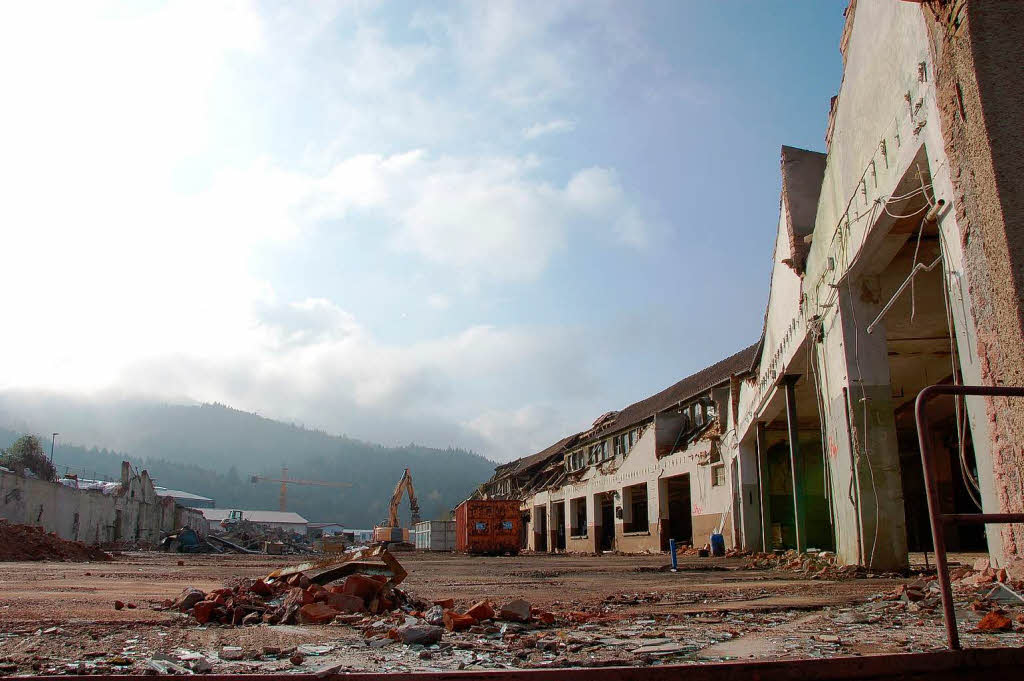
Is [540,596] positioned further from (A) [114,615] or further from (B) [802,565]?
(B) [802,565]

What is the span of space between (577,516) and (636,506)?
→ 3.45m

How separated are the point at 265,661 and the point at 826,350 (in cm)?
1023

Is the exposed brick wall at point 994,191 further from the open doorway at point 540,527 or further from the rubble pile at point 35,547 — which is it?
the open doorway at point 540,527

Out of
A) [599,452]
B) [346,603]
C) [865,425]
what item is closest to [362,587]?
[346,603]

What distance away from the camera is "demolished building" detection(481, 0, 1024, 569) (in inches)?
206

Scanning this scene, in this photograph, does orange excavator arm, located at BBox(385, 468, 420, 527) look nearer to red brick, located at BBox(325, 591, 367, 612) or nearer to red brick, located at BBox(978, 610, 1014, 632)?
red brick, located at BBox(325, 591, 367, 612)

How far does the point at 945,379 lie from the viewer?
54.5 ft

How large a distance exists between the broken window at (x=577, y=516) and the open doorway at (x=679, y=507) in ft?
16.4

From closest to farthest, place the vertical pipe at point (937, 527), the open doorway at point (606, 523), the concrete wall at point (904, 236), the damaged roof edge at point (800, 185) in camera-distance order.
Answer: the vertical pipe at point (937, 527), the concrete wall at point (904, 236), the damaged roof edge at point (800, 185), the open doorway at point (606, 523)

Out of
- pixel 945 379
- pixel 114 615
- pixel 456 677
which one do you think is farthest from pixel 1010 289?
pixel 945 379

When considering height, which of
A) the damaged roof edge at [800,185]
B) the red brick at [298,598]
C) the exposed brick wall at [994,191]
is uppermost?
the damaged roof edge at [800,185]

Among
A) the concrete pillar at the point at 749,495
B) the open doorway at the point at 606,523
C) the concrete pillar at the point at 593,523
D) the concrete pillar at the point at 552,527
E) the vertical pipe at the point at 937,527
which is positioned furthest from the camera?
the concrete pillar at the point at 552,527

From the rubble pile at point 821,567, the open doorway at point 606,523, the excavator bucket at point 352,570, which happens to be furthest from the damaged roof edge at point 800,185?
the open doorway at point 606,523

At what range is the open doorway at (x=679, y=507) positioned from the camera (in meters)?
31.6
